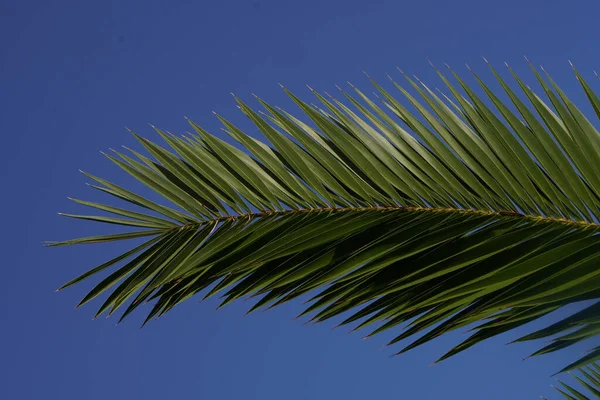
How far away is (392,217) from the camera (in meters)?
1.49

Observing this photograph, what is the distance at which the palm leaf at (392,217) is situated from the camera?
1.35 m

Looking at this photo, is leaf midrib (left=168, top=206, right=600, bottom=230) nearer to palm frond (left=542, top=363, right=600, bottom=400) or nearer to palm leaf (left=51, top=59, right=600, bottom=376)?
palm leaf (left=51, top=59, right=600, bottom=376)

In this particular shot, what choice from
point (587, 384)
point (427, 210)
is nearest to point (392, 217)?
point (427, 210)

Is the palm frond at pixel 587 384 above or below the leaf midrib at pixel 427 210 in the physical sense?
above

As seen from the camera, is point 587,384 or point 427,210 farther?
point 587,384

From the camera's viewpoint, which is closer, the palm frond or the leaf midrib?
the leaf midrib

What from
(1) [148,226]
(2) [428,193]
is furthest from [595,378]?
(1) [148,226]

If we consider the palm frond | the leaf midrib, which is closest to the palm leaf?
the leaf midrib

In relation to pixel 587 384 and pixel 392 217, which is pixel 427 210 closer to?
pixel 392 217

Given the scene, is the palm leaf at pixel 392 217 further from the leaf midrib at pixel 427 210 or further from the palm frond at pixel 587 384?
the palm frond at pixel 587 384

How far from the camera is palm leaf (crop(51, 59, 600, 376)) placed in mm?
1348

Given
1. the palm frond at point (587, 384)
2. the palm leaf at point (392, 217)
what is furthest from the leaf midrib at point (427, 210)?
the palm frond at point (587, 384)

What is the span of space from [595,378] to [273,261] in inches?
63.1

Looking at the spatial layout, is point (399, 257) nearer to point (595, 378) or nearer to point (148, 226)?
point (148, 226)
